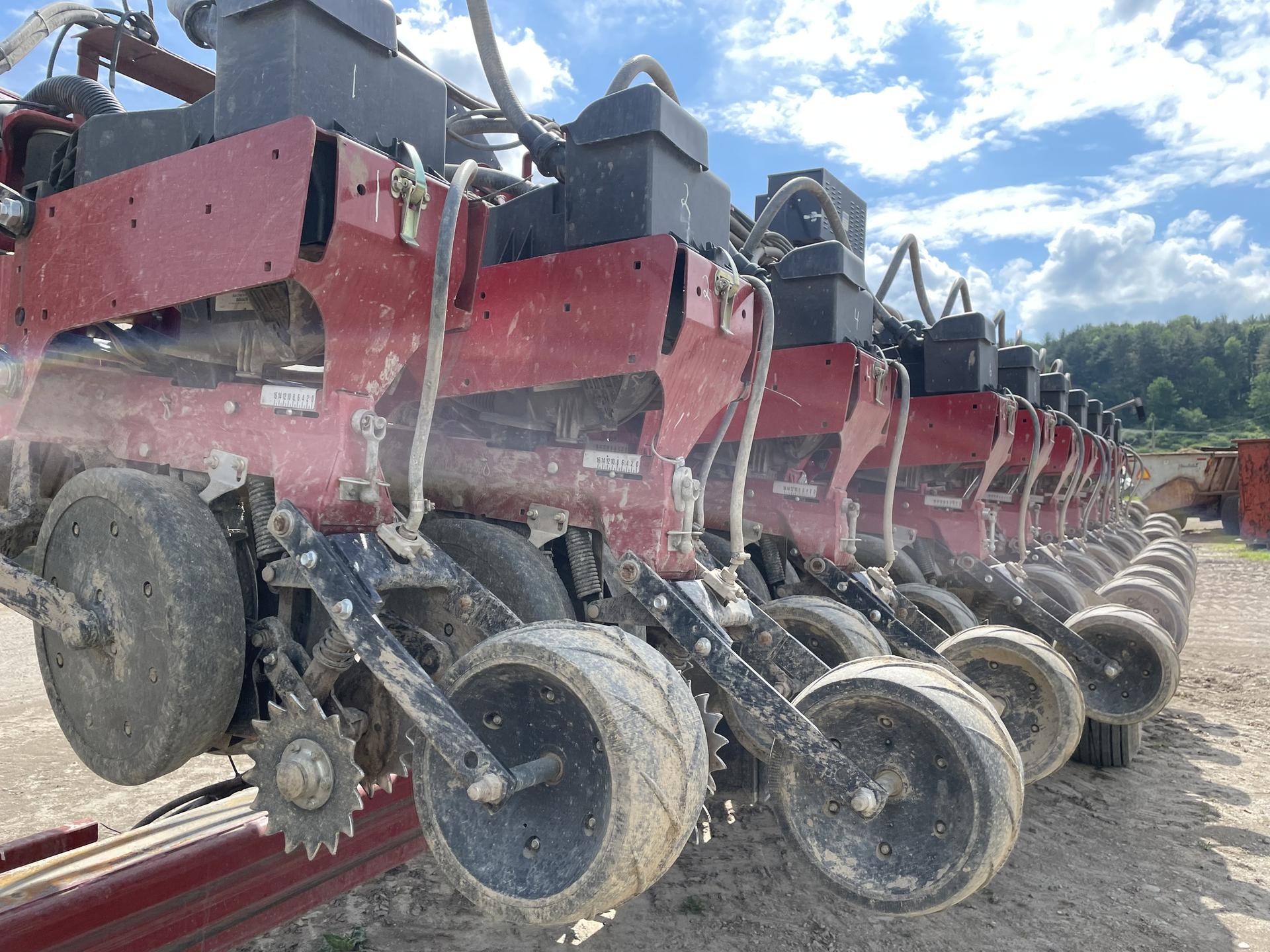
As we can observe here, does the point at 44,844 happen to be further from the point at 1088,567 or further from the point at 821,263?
the point at 1088,567

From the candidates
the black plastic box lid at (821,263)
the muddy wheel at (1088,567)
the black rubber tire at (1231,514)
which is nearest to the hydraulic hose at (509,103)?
the black plastic box lid at (821,263)

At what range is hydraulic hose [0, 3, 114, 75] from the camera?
3.23 m

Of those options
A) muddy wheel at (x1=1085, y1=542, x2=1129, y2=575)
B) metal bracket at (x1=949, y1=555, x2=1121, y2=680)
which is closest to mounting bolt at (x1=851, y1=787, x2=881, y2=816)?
metal bracket at (x1=949, y1=555, x2=1121, y2=680)

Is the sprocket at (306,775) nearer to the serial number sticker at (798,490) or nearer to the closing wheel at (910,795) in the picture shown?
the closing wheel at (910,795)

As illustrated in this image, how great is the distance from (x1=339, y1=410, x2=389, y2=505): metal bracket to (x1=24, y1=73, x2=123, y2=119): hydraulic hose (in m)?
1.71

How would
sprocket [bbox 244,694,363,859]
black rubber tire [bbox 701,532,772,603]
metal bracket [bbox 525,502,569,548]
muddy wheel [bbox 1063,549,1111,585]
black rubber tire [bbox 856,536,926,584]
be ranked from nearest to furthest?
sprocket [bbox 244,694,363,859] < metal bracket [bbox 525,502,569,548] < black rubber tire [bbox 701,532,772,603] < black rubber tire [bbox 856,536,926,584] < muddy wheel [bbox 1063,549,1111,585]

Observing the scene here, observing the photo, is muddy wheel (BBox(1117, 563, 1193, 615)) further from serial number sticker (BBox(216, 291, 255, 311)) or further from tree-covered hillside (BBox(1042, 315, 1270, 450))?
tree-covered hillside (BBox(1042, 315, 1270, 450))

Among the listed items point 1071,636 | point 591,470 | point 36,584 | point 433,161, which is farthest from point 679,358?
point 1071,636

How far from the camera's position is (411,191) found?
249 centimetres

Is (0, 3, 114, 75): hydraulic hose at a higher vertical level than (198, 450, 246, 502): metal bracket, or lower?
higher

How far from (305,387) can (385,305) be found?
295mm

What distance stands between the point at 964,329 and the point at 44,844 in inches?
216

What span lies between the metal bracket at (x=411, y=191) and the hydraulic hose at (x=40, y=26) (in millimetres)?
1687

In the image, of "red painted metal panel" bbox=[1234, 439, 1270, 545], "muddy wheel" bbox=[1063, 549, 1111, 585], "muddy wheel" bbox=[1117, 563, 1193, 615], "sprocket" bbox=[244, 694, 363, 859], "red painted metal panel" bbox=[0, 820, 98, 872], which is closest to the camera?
"sprocket" bbox=[244, 694, 363, 859]
